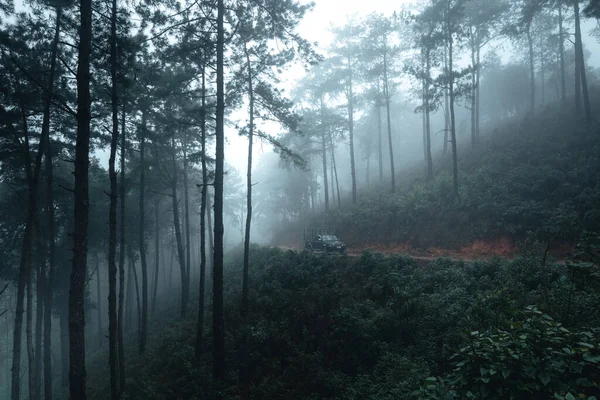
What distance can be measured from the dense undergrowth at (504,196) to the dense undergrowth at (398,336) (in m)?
5.51

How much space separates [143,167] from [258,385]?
12.9m

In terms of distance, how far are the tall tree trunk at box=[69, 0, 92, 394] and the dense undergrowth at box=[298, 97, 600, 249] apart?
17.9 metres

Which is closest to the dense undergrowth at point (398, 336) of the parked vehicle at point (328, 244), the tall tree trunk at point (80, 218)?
the parked vehicle at point (328, 244)

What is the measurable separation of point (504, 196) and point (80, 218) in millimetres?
21130

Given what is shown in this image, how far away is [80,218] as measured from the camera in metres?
7.48

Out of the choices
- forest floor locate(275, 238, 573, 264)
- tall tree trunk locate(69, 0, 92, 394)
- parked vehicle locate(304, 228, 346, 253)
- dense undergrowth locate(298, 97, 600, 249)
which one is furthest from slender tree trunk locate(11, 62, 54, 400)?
dense undergrowth locate(298, 97, 600, 249)

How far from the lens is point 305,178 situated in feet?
138

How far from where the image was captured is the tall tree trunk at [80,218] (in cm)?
726

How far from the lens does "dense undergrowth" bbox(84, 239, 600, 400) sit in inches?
175

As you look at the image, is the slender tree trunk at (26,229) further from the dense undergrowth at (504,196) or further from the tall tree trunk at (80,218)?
the dense undergrowth at (504,196)

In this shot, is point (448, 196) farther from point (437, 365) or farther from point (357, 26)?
point (357, 26)

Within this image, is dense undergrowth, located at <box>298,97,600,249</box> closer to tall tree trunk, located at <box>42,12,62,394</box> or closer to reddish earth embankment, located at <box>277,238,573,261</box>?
reddish earth embankment, located at <box>277,238,573,261</box>

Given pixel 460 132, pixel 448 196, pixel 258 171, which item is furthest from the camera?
pixel 258 171

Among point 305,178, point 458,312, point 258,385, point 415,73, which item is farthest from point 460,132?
point 258,385
